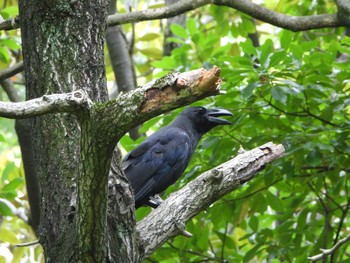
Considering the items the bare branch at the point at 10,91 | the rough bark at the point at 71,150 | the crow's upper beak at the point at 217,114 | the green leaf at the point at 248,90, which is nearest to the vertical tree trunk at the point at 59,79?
the rough bark at the point at 71,150

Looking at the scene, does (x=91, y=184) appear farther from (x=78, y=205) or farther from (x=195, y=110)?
(x=195, y=110)

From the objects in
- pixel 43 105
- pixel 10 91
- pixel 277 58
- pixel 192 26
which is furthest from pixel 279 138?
pixel 43 105

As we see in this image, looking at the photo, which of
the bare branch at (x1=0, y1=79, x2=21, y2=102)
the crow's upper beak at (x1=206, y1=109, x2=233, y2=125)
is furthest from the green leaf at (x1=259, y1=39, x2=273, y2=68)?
the bare branch at (x1=0, y1=79, x2=21, y2=102)

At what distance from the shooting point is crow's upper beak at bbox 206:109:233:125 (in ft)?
19.4

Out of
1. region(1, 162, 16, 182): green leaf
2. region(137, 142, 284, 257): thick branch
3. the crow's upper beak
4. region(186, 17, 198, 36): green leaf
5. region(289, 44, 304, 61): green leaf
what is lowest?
region(1, 162, 16, 182): green leaf

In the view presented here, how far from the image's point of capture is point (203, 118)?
21.4 ft

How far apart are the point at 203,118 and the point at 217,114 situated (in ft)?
1.63

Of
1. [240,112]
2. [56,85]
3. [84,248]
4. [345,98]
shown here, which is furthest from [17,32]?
[84,248]

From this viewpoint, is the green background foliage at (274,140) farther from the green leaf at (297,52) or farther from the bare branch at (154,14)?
the bare branch at (154,14)

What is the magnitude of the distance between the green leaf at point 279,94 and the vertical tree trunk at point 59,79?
1792 millimetres

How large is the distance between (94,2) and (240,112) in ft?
6.92

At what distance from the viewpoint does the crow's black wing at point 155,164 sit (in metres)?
6.20

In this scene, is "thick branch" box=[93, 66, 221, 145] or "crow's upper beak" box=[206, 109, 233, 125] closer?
"thick branch" box=[93, 66, 221, 145]

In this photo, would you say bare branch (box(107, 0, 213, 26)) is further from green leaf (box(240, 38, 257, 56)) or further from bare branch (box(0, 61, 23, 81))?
bare branch (box(0, 61, 23, 81))
